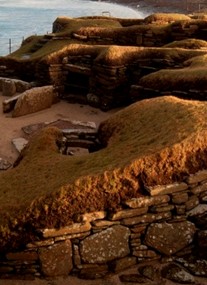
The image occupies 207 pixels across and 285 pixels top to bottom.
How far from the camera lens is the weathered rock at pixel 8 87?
1822 cm

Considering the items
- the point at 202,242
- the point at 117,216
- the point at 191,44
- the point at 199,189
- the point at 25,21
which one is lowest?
the point at 25,21

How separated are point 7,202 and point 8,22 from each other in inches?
2174

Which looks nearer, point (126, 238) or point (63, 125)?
point (126, 238)

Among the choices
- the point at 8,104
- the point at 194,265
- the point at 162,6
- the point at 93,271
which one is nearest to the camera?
the point at 93,271

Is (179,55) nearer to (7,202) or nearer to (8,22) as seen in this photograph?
(7,202)

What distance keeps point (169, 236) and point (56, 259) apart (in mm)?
1776

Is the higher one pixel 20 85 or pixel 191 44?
pixel 191 44

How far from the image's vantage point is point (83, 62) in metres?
17.1

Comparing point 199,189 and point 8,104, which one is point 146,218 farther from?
point 8,104

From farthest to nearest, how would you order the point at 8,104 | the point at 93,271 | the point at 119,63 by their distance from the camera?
the point at 8,104, the point at 119,63, the point at 93,271

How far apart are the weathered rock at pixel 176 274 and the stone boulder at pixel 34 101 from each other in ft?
34.0

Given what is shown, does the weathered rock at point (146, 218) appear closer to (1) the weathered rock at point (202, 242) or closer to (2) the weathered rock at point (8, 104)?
(1) the weathered rock at point (202, 242)

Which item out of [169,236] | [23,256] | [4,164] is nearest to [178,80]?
[4,164]

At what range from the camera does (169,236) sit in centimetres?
650
